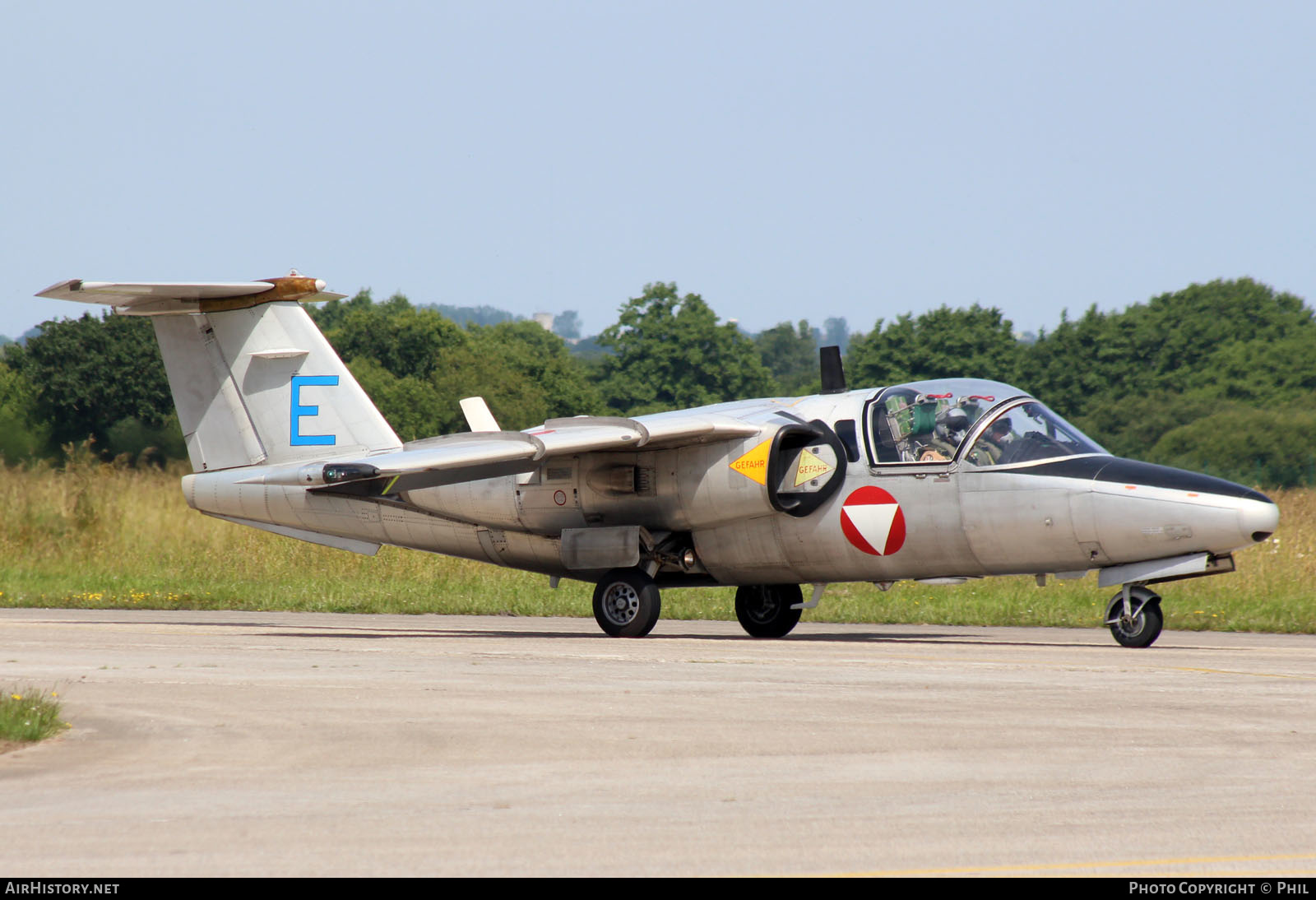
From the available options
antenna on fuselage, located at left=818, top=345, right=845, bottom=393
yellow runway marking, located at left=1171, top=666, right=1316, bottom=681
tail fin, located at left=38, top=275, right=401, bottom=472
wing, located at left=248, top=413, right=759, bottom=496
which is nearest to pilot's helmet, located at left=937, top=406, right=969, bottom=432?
antenna on fuselage, located at left=818, top=345, right=845, bottom=393

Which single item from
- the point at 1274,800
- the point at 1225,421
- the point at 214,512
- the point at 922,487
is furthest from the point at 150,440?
the point at 1225,421

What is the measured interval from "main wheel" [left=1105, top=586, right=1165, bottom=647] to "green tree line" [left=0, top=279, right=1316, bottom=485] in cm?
2171

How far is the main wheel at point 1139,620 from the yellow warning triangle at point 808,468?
10.5 ft

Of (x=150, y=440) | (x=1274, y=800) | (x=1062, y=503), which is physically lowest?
(x=1274, y=800)

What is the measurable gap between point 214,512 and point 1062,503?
1006cm

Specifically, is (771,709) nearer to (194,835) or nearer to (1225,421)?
(194,835)

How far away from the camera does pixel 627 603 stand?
16484mm

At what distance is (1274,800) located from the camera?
6777 mm

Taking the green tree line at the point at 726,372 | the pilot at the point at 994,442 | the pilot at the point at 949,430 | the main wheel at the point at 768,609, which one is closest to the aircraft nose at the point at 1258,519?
the pilot at the point at 994,442

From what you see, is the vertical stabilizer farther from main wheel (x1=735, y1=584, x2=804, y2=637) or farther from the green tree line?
the green tree line

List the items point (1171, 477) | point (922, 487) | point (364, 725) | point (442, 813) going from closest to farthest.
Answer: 1. point (442, 813)
2. point (364, 725)
3. point (1171, 477)
4. point (922, 487)

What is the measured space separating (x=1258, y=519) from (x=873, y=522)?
374cm

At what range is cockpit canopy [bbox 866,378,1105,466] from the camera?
15.2m
